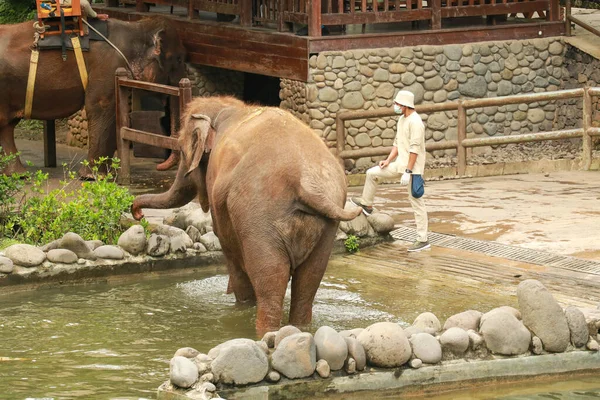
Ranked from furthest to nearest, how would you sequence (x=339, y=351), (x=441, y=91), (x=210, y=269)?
(x=441, y=91) → (x=210, y=269) → (x=339, y=351)

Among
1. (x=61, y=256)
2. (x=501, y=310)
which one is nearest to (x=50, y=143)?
(x=61, y=256)

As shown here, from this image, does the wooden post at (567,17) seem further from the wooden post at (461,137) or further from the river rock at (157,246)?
the river rock at (157,246)

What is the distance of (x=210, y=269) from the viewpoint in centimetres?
1152

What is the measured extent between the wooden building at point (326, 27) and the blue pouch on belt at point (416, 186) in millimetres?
4680

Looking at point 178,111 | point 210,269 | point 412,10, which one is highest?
point 412,10

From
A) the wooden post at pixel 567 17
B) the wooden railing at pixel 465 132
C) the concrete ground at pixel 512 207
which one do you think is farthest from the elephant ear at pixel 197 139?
the wooden post at pixel 567 17

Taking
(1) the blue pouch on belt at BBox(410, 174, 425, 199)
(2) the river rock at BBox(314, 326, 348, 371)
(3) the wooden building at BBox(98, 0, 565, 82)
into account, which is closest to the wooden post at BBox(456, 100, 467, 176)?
(3) the wooden building at BBox(98, 0, 565, 82)

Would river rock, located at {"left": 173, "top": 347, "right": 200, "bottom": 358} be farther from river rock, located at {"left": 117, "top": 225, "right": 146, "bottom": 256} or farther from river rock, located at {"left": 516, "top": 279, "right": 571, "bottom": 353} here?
river rock, located at {"left": 117, "top": 225, "right": 146, "bottom": 256}

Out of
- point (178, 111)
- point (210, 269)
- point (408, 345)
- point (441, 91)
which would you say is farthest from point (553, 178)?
point (408, 345)

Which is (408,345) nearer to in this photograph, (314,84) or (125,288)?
(125,288)

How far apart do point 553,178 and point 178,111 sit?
4.54 m

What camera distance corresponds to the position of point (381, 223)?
12141mm

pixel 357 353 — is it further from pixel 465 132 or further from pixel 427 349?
pixel 465 132

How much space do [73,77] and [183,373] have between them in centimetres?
901
